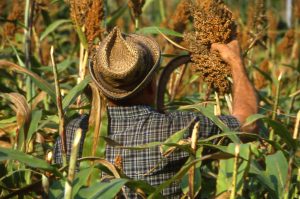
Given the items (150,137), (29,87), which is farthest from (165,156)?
(29,87)

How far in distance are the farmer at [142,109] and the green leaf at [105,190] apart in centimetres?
53

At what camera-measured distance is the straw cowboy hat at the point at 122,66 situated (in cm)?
261

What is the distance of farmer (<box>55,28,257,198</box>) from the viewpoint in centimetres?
257

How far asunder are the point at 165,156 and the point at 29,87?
1.52 metres

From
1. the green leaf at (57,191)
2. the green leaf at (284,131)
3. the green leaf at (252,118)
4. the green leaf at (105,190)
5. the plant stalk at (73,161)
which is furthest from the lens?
the green leaf at (252,118)

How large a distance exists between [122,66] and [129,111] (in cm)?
15

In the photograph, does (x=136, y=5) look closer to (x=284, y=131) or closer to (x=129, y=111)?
(x=129, y=111)

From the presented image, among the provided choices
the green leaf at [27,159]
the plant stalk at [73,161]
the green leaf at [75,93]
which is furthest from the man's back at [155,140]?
the plant stalk at [73,161]

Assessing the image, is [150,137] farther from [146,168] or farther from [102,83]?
[102,83]

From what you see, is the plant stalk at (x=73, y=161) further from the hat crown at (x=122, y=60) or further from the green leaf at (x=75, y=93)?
the green leaf at (x=75, y=93)

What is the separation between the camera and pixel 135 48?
8.68 feet

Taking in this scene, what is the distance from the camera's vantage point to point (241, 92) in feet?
8.62

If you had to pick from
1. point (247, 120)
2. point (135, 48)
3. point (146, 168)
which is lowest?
point (146, 168)

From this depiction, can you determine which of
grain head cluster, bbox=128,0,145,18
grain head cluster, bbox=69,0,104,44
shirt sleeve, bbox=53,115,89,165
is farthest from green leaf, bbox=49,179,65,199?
grain head cluster, bbox=128,0,145,18
